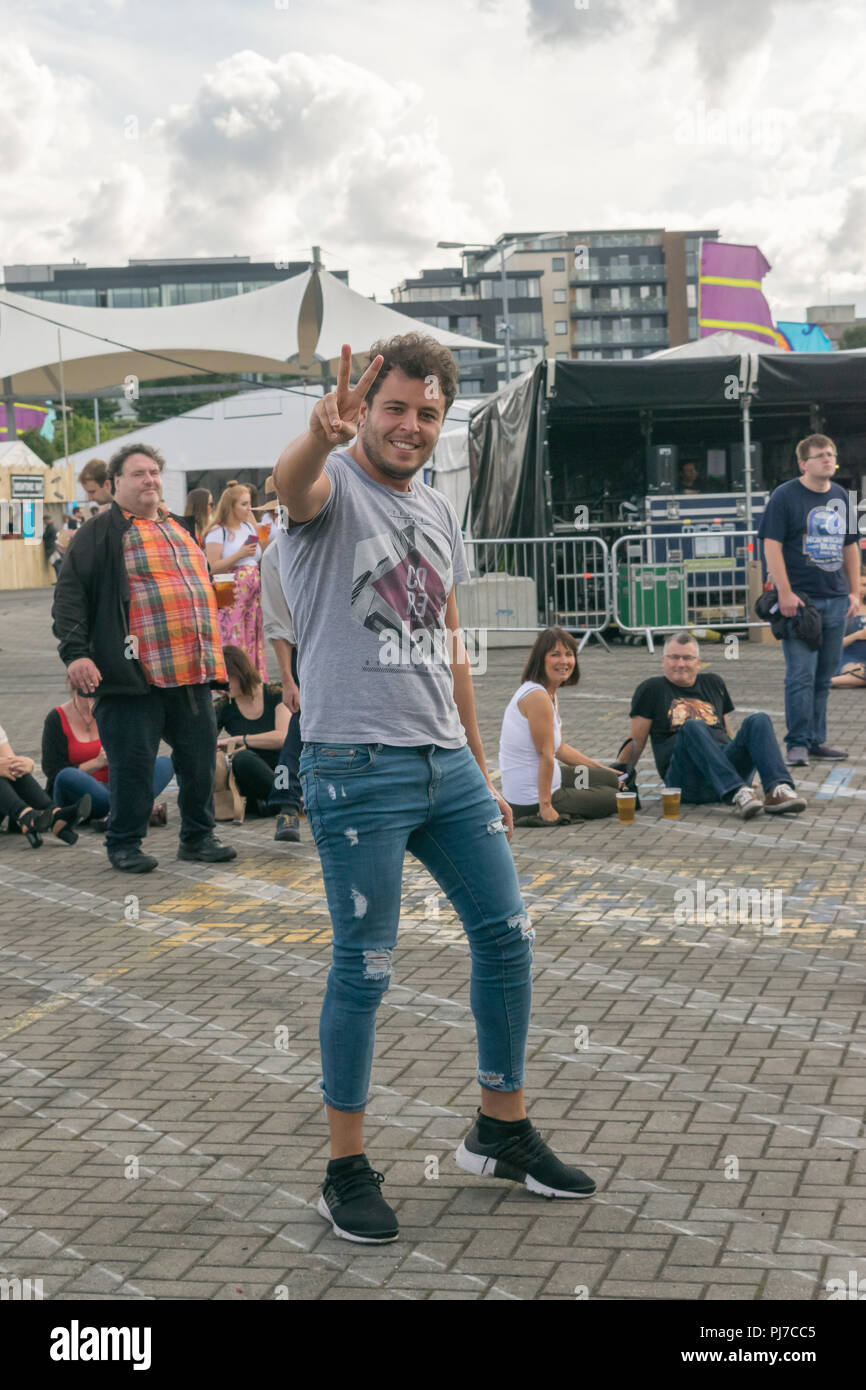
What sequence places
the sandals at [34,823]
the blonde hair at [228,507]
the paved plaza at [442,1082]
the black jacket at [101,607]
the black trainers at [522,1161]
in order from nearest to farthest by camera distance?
the paved plaza at [442,1082] < the black trainers at [522,1161] < the black jacket at [101,607] < the sandals at [34,823] < the blonde hair at [228,507]

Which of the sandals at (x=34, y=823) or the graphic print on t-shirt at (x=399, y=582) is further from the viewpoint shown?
the sandals at (x=34, y=823)

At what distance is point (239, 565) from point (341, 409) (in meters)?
8.06

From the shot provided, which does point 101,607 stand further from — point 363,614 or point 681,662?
point 363,614

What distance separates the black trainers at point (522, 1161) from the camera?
3.85 m

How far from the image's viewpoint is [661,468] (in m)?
20.0

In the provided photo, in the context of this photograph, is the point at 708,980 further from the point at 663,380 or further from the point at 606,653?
the point at 663,380

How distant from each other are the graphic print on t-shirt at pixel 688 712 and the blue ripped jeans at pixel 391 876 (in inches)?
216

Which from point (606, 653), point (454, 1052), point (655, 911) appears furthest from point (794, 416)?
point (454, 1052)

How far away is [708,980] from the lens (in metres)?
5.70

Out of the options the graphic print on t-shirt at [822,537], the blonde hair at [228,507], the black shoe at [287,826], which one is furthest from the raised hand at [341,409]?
the blonde hair at [228,507]

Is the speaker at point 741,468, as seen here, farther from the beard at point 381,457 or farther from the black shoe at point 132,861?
the beard at point 381,457

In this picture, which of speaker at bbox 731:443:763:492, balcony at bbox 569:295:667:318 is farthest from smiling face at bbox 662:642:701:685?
balcony at bbox 569:295:667:318

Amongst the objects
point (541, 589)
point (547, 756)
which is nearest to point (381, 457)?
point (547, 756)
